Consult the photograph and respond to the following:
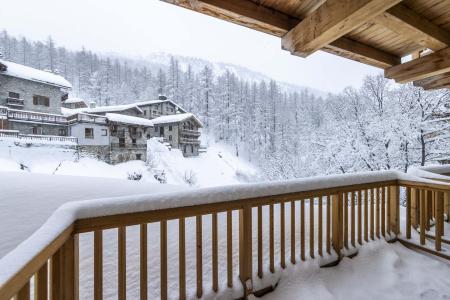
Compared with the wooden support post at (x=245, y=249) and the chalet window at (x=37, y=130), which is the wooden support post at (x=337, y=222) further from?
the chalet window at (x=37, y=130)

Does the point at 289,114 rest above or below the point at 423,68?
above

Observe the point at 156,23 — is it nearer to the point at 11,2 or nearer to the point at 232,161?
the point at 11,2

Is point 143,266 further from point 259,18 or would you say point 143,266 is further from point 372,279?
point 372,279

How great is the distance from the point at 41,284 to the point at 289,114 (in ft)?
153

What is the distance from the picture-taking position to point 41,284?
1.14 m

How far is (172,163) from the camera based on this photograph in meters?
26.2

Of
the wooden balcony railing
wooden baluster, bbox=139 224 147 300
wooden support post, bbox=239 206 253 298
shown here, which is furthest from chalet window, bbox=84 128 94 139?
wooden support post, bbox=239 206 253 298

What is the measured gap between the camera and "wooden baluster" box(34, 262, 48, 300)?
3.67 feet

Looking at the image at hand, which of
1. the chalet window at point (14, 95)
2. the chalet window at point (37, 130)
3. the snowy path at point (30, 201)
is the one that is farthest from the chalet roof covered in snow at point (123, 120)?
the snowy path at point (30, 201)

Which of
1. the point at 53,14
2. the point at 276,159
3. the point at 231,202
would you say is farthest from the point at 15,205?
the point at 53,14

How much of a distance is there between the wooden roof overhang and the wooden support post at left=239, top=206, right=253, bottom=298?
1708 mm

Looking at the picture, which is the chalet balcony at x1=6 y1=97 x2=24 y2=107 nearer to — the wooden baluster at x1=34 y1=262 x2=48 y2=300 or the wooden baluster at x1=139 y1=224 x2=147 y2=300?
the wooden baluster at x1=139 y1=224 x2=147 y2=300

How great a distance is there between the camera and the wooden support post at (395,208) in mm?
3506

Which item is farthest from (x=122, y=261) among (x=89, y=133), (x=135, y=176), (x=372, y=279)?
(x=89, y=133)
